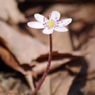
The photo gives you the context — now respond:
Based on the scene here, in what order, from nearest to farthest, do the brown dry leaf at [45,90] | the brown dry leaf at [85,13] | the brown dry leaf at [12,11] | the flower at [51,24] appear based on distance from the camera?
the flower at [51,24]
the brown dry leaf at [45,90]
the brown dry leaf at [12,11]
the brown dry leaf at [85,13]

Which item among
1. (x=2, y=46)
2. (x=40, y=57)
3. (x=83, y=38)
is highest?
(x=2, y=46)

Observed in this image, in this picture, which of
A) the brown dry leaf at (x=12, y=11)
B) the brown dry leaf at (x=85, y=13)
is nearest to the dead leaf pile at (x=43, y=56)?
the brown dry leaf at (x=12, y=11)

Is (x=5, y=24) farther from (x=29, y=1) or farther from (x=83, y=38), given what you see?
(x=83, y=38)

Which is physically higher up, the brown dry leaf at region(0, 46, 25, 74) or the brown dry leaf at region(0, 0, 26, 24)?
the brown dry leaf at region(0, 0, 26, 24)

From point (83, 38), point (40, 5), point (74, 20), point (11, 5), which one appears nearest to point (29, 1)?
point (40, 5)

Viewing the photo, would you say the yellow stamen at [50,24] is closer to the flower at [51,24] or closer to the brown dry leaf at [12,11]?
the flower at [51,24]

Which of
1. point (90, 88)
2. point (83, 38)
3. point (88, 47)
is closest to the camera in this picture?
point (90, 88)

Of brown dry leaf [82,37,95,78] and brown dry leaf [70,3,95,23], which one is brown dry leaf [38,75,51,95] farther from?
brown dry leaf [70,3,95,23]

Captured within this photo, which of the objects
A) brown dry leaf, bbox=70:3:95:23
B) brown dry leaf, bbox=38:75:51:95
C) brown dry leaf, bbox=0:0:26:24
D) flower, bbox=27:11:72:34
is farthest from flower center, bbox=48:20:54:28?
brown dry leaf, bbox=70:3:95:23

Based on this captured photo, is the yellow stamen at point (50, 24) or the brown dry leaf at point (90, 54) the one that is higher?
the yellow stamen at point (50, 24)
